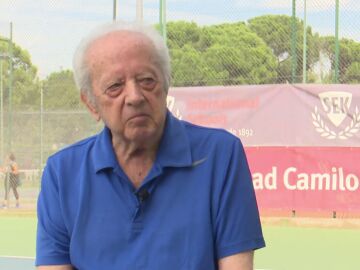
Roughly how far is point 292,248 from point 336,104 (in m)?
3.06

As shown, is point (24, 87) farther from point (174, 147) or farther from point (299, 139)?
point (174, 147)

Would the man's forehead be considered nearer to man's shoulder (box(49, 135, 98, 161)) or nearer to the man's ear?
the man's ear

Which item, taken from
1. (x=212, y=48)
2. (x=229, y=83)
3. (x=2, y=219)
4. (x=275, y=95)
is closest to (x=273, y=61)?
(x=212, y=48)

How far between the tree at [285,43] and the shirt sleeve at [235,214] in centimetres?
1247

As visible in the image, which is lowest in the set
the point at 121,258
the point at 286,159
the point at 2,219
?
the point at 2,219

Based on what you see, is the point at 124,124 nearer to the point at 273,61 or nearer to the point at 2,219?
the point at 2,219

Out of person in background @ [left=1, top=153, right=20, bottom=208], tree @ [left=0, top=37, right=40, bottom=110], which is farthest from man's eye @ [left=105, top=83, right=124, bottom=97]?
tree @ [left=0, top=37, right=40, bottom=110]

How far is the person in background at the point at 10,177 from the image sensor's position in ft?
55.5

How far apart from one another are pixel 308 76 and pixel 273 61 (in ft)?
9.80

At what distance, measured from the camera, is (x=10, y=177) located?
17.2 m

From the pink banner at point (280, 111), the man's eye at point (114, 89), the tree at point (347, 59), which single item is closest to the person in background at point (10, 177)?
the pink banner at point (280, 111)

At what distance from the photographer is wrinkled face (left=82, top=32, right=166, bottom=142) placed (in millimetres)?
2504

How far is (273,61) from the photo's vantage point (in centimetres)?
1809

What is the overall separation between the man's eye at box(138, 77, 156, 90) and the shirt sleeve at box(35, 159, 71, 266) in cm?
38
